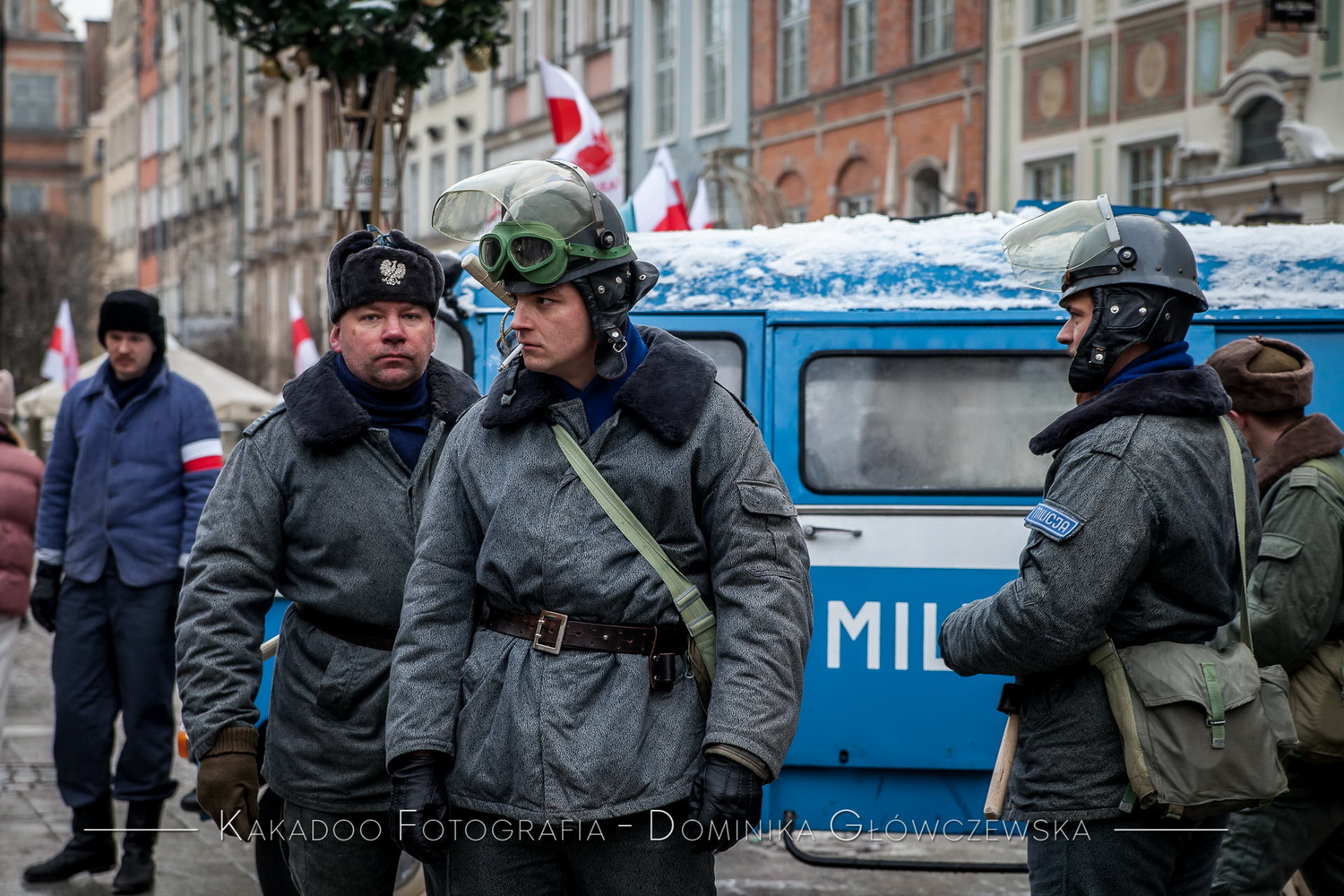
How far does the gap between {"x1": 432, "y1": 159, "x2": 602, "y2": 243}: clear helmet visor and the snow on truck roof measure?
2.24 m

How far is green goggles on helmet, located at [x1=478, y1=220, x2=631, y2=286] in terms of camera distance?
3.05 metres

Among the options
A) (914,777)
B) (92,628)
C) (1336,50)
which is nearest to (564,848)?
(914,777)

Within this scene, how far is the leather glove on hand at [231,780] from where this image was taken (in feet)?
11.6

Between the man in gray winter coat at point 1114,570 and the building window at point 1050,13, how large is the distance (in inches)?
650

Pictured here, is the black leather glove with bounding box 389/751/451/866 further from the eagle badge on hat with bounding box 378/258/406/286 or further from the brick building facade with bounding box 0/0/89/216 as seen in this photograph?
the brick building facade with bounding box 0/0/89/216

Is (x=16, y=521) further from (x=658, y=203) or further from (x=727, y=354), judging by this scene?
(x=658, y=203)

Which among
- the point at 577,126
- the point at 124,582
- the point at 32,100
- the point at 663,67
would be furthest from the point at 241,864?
the point at 32,100

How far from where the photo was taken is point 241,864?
6328 millimetres

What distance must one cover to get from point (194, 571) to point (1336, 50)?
14124mm

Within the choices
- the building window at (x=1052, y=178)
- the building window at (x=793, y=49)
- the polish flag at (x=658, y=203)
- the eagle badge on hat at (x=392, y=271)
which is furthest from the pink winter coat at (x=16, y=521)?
the building window at (x=793, y=49)

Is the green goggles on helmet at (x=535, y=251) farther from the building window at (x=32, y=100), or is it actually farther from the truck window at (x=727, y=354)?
the building window at (x=32, y=100)

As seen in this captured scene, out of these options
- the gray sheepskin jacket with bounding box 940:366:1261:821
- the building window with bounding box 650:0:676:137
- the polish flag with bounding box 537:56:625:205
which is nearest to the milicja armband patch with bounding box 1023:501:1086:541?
the gray sheepskin jacket with bounding box 940:366:1261:821

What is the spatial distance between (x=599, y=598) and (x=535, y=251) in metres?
0.66

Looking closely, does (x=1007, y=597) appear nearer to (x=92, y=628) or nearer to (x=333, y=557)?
(x=333, y=557)
